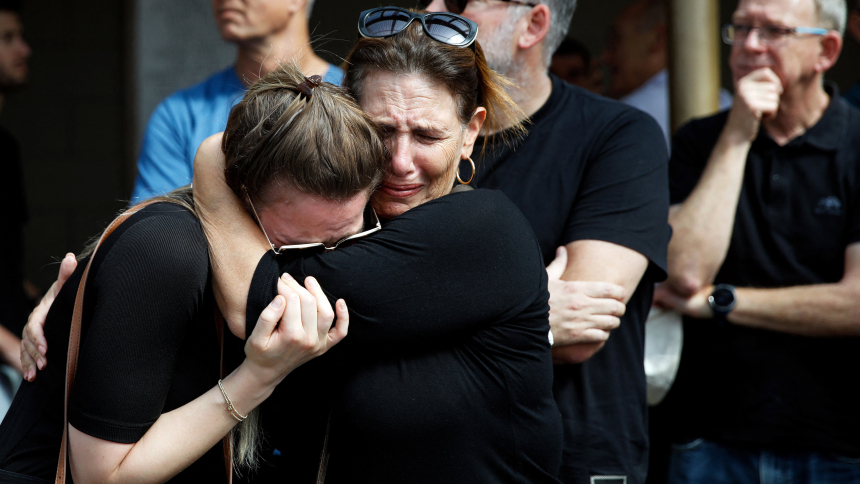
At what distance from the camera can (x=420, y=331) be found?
1.32 meters

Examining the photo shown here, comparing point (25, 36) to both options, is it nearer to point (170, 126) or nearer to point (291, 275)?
point (170, 126)

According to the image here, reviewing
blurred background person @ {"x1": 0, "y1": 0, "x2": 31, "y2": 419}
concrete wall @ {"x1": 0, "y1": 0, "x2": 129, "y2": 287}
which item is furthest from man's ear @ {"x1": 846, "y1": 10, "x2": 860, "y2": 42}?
concrete wall @ {"x1": 0, "y1": 0, "x2": 129, "y2": 287}

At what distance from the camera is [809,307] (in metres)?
2.12

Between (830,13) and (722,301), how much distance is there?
0.94 meters

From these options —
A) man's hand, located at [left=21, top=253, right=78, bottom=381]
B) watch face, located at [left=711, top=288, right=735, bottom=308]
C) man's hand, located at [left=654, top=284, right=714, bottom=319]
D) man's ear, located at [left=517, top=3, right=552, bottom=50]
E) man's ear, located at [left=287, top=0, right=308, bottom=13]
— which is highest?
man's ear, located at [left=517, top=3, right=552, bottom=50]

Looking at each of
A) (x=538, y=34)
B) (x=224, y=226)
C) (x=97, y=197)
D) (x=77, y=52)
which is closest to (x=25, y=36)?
(x=77, y=52)

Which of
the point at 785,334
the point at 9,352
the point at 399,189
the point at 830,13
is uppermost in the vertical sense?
the point at 830,13

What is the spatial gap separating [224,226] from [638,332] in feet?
3.51

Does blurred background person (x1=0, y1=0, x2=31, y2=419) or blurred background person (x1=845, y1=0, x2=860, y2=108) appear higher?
blurred background person (x1=845, y1=0, x2=860, y2=108)

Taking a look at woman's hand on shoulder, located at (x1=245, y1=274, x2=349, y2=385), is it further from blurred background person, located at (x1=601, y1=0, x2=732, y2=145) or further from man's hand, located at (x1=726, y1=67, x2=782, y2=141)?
blurred background person, located at (x1=601, y1=0, x2=732, y2=145)

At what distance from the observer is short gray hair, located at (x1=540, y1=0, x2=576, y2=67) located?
2170mm

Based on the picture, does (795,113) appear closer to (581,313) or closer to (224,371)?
(581,313)

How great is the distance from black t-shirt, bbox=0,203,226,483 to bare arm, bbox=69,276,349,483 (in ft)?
0.10

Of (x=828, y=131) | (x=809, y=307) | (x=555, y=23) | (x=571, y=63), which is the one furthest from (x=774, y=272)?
(x=571, y=63)
